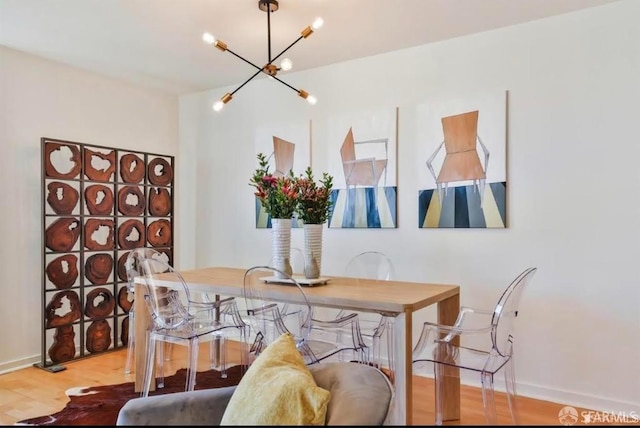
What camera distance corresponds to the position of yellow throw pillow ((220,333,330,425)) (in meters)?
1.31

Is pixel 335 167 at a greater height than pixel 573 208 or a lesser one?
greater

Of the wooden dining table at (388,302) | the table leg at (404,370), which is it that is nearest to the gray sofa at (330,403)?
the wooden dining table at (388,302)

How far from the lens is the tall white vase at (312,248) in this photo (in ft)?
9.36

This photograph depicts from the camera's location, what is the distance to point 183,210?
4.97 metres

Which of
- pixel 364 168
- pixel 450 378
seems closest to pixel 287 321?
pixel 450 378

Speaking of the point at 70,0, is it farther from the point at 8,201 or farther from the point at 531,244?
the point at 531,244

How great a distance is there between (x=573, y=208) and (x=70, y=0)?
3.39 meters

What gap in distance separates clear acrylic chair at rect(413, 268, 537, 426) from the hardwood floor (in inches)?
7.6

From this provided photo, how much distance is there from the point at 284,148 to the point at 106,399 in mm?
2452

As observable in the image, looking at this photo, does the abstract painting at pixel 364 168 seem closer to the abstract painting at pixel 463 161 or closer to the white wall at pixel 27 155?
the abstract painting at pixel 463 161

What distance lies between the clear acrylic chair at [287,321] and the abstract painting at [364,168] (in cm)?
118

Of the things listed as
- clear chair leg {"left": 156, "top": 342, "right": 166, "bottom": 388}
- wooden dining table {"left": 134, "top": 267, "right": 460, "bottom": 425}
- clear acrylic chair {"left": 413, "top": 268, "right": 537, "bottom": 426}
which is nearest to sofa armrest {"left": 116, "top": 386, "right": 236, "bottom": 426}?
wooden dining table {"left": 134, "top": 267, "right": 460, "bottom": 425}

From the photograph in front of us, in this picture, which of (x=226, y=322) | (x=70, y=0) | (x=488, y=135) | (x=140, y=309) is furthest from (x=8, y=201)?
(x=488, y=135)

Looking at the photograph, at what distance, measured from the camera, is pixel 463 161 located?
131 inches
